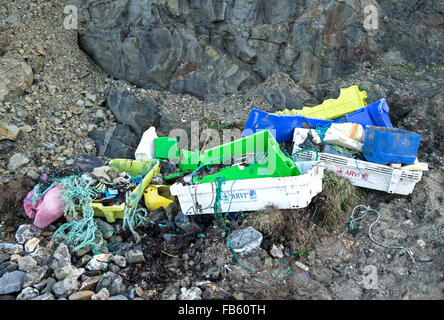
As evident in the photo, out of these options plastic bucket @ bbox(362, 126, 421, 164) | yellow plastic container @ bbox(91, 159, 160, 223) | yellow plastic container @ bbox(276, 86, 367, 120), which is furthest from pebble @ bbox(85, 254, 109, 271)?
yellow plastic container @ bbox(276, 86, 367, 120)

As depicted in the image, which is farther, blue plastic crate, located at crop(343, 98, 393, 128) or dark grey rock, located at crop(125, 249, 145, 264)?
blue plastic crate, located at crop(343, 98, 393, 128)

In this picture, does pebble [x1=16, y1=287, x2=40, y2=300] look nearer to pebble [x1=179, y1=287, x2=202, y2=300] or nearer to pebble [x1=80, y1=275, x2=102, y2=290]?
pebble [x1=80, y1=275, x2=102, y2=290]

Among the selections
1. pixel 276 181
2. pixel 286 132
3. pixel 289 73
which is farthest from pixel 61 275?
pixel 289 73

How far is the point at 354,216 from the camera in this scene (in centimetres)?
409

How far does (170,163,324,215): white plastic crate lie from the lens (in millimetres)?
3680

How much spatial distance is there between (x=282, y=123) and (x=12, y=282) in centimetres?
363

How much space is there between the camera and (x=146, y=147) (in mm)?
5152

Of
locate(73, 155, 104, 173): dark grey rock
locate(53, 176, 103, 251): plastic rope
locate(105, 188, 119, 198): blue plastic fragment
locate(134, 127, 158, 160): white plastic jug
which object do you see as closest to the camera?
locate(53, 176, 103, 251): plastic rope

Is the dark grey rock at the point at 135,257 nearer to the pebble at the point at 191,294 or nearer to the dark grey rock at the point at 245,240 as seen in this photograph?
the pebble at the point at 191,294

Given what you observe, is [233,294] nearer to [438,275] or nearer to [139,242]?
[139,242]

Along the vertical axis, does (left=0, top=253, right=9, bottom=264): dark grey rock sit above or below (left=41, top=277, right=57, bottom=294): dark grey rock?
above

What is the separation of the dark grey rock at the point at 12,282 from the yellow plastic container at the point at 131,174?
1027 millimetres

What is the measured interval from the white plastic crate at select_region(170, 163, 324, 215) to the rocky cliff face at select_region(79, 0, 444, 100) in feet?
8.61

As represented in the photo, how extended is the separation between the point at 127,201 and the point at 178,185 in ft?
2.23
